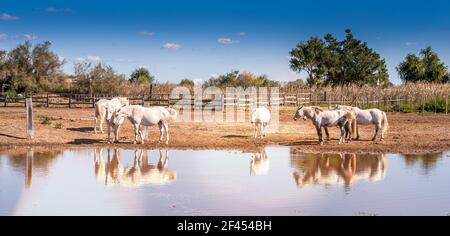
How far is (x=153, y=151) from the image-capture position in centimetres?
1742

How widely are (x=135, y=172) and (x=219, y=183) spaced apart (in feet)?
7.51

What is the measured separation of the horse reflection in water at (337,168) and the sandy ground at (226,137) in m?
1.51

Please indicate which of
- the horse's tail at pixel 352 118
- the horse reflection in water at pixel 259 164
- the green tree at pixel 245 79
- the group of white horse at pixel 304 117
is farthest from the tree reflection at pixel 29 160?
the green tree at pixel 245 79

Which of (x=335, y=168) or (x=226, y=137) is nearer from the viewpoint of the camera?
(x=335, y=168)

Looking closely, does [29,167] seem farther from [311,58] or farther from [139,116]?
[311,58]

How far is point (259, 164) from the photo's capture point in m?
15.2

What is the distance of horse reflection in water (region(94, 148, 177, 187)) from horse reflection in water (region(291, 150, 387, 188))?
9.97 ft

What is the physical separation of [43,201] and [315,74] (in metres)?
51.7

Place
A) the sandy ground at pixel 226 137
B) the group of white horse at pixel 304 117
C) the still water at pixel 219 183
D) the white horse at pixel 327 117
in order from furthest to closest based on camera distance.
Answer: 1. the white horse at pixel 327 117
2. the group of white horse at pixel 304 117
3. the sandy ground at pixel 226 137
4. the still water at pixel 219 183

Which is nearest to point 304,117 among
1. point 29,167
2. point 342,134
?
point 342,134

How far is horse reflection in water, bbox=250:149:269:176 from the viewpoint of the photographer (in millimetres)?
13953

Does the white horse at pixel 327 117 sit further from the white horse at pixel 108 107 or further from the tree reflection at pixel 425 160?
the white horse at pixel 108 107

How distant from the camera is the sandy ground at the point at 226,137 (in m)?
18.5

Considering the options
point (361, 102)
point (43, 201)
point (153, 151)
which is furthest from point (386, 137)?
point (361, 102)
